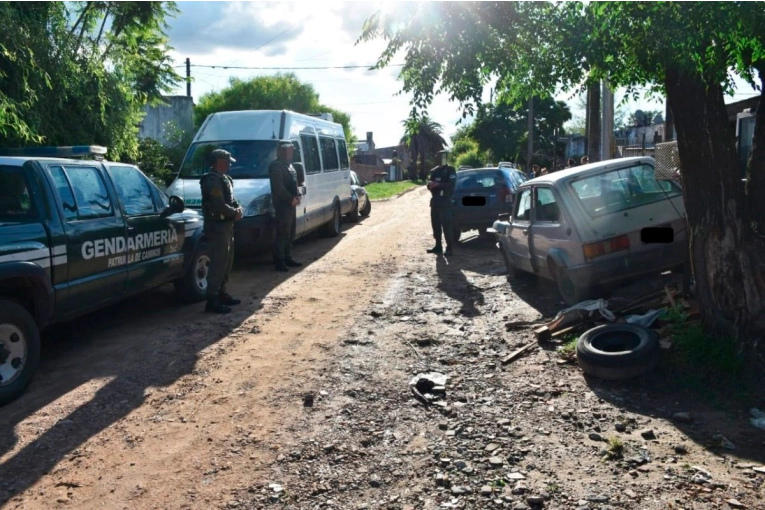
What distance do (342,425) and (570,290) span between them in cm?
388

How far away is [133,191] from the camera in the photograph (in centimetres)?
751

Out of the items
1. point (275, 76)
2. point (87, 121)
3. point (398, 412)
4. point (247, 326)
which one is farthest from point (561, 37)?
point (275, 76)

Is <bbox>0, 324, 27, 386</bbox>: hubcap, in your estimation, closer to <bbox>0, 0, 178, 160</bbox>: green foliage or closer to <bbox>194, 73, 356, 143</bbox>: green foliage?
<bbox>0, 0, 178, 160</bbox>: green foliage

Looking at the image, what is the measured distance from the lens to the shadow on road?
460cm

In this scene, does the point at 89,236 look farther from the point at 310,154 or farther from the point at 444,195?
the point at 310,154

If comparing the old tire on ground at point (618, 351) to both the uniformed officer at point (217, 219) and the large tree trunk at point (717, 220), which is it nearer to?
the large tree trunk at point (717, 220)

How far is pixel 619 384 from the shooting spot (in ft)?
18.6

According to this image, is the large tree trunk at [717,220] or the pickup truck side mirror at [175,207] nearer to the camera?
the large tree trunk at [717,220]

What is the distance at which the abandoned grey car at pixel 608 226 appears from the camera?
7551 mm

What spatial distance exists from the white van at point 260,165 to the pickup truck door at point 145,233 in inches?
116

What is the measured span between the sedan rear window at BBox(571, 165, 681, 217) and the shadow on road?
159 inches

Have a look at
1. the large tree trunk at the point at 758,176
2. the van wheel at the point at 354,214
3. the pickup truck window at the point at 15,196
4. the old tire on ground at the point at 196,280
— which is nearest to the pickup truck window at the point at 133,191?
the old tire on ground at the point at 196,280

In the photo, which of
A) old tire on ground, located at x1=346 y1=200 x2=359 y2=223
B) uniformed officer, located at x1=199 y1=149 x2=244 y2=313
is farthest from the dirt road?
old tire on ground, located at x1=346 y1=200 x2=359 y2=223

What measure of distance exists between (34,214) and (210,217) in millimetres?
2381
